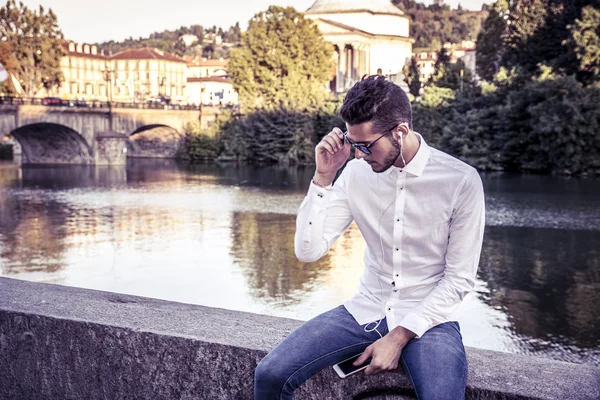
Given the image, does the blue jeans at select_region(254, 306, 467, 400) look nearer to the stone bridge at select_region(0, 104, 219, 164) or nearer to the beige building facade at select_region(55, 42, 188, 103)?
the stone bridge at select_region(0, 104, 219, 164)

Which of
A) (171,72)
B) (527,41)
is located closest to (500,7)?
(527,41)

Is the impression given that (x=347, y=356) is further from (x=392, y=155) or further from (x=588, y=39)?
(x=588, y=39)

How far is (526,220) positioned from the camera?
893 inches

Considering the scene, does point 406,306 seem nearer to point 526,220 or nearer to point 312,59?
point 526,220

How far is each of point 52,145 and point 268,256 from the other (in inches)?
1815

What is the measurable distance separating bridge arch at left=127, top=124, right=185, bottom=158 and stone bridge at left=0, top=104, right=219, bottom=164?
317 centimetres

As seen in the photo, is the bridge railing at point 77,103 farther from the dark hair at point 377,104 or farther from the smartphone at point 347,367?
the smartphone at point 347,367

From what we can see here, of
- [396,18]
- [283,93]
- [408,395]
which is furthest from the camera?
[396,18]

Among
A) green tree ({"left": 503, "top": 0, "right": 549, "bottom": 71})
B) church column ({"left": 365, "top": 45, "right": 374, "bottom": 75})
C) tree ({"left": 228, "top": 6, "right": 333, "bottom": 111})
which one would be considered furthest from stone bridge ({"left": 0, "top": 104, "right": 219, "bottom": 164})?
green tree ({"left": 503, "top": 0, "right": 549, "bottom": 71})

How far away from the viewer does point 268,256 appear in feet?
56.1

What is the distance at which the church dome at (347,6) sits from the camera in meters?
78.5

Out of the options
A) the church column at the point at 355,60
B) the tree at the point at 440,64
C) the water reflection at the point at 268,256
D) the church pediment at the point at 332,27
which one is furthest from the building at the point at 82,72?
the water reflection at the point at 268,256

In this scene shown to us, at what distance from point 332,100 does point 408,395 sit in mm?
55038

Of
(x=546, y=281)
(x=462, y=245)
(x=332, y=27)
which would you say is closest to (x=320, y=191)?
(x=462, y=245)
